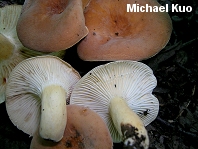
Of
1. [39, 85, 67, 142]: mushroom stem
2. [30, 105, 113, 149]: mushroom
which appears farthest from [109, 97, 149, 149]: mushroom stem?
[39, 85, 67, 142]: mushroom stem

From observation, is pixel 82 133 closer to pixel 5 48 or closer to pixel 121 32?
pixel 121 32

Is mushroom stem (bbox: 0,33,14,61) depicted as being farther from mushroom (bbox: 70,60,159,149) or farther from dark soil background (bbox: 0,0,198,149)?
Answer: mushroom (bbox: 70,60,159,149)

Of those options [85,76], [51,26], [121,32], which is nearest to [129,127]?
[85,76]

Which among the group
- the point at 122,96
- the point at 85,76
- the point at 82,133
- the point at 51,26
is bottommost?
the point at 82,133

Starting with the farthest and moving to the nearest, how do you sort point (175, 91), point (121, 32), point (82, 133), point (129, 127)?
point (175, 91) < point (121, 32) < point (82, 133) < point (129, 127)

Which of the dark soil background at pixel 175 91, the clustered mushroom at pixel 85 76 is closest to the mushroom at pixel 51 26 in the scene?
the clustered mushroom at pixel 85 76

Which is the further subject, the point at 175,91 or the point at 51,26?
the point at 175,91

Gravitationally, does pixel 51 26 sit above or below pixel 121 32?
above

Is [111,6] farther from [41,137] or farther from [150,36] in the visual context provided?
[41,137]
